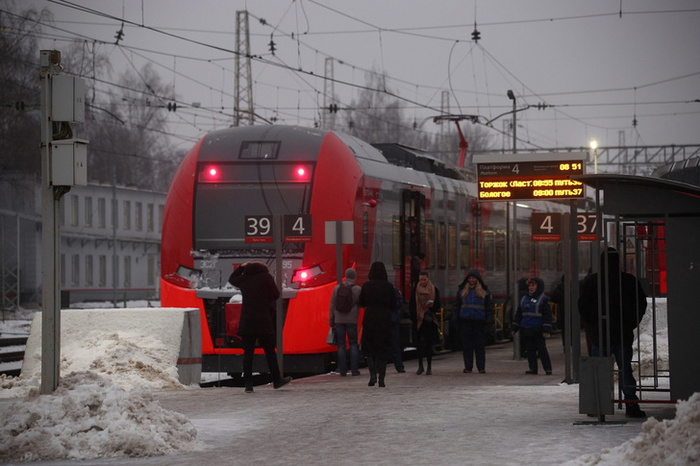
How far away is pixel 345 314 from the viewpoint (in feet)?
59.9

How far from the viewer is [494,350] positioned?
89.9ft

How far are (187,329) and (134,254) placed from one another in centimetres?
5183

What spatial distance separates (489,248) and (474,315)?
30.0 ft

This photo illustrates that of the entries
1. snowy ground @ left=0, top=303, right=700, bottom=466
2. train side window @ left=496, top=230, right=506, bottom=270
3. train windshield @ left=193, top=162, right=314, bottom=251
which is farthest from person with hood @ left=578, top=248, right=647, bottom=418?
train side window @ left=496, top=230, right=506, bottom=270

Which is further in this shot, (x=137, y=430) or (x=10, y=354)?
(x=10, y=354)

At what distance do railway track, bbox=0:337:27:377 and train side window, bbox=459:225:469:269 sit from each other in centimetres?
930

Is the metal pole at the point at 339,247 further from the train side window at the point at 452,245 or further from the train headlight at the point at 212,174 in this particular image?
the train side window at the point at 452,245

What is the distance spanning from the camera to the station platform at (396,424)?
31.4 ft

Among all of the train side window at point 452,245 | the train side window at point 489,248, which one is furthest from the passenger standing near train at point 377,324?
the train side window at point 489,248

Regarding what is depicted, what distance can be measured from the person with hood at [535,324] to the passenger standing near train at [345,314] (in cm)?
281

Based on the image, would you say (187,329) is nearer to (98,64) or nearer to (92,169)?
(98,64)

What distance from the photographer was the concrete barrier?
1606 cm

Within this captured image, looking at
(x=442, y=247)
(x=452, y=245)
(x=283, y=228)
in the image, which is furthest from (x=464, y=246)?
(x=283, y=228)

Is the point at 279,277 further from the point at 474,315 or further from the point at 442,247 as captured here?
the point at 442,247
